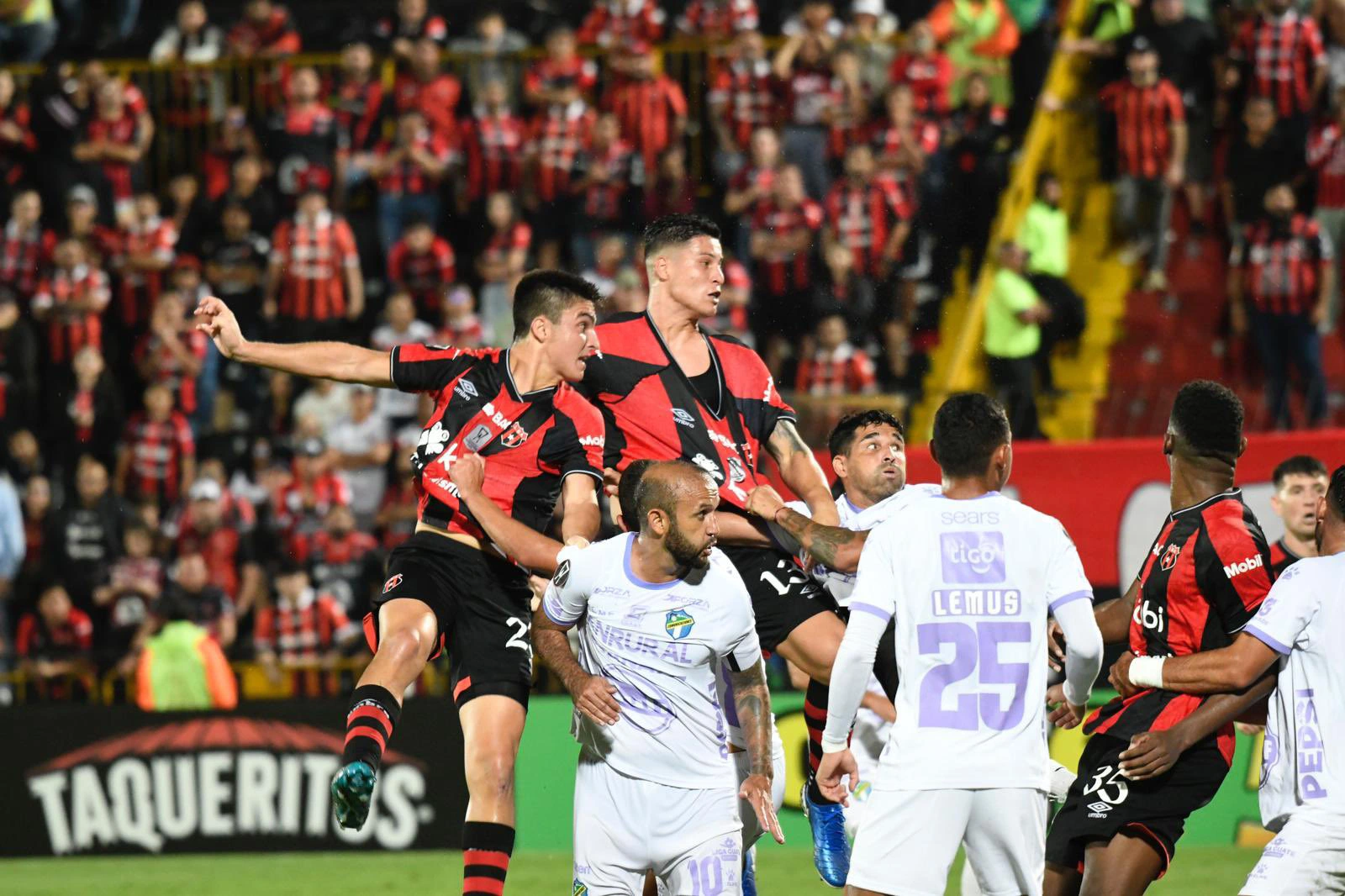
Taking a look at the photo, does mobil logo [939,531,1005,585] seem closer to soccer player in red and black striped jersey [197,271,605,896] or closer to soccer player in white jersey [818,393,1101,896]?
soccer player in white jersey [818,393,1101,896]

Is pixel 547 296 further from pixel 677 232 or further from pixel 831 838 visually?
pixel 831 838

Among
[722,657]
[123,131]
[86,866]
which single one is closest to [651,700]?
[722,657]

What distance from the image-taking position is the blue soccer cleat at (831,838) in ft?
24.1

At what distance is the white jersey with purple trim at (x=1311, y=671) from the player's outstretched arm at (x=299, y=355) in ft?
11.9

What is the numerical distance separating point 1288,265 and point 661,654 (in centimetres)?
902

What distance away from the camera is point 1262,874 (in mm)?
5523

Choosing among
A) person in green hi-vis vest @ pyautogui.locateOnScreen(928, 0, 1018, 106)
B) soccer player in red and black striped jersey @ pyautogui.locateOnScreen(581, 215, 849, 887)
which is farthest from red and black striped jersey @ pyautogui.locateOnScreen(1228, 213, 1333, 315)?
soccer player in red and black striped jersey @ pyautogui.locateOnScreen(581, 215, 849, 887)

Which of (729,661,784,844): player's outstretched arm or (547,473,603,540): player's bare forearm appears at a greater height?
(547,473,603,540): player's bare forearm

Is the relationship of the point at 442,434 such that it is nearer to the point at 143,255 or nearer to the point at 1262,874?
the point at 1262,874

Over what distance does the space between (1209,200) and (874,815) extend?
34.0 ft

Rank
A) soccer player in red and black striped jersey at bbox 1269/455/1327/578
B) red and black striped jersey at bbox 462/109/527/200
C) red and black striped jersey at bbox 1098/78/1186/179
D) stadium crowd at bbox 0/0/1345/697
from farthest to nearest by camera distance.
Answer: red and black striped jersey at bbox 462/109/527/200
red and black striped jersey at bbox 1098/78/1186/179
stadium crowd at bbox 0/0/1345/697
soccer player in red and black striped jersey at bbox 1269/455/1327/578

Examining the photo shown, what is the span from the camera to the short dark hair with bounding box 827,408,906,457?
294 inches

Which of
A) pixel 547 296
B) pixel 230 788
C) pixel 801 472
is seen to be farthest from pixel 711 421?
pixel 230 788

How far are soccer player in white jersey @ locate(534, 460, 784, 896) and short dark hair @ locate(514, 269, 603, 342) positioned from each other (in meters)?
1.42
